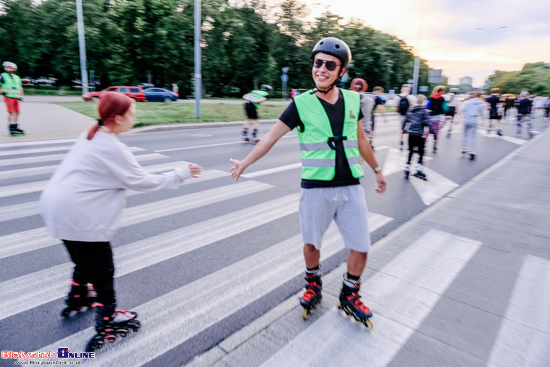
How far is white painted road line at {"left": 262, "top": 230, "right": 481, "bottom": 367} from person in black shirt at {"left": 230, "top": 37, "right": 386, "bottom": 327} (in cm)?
18

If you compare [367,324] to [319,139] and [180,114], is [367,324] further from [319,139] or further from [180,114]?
[180,114]

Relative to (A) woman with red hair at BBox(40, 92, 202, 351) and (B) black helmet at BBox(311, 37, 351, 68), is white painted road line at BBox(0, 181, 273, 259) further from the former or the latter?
(B) black helmet at BBox(311, 37, 351, 68)

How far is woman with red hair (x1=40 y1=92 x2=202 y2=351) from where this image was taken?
7.51 ft

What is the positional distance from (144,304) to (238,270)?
931 millimetres

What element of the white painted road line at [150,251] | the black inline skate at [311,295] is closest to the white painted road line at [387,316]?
the black inline skate at [311,295]

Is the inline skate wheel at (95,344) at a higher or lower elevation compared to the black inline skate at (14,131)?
lower

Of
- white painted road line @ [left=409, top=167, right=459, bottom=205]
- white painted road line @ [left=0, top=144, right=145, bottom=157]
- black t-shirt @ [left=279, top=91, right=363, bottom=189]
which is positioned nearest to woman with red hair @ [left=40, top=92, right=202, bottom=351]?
black t-shirt @ [left=279, top=91, right=363, bottom=189]

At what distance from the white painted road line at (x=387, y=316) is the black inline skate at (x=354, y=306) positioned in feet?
Result: 0.17

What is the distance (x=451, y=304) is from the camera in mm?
3121

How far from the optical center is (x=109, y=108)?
2.35m

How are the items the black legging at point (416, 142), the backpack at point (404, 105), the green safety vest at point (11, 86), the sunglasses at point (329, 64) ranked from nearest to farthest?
the sunglasses at point (329, 64)
the black legging at point (416, 142)
the green safety vest at point (11, 86)
the backpack at point (404, 105)

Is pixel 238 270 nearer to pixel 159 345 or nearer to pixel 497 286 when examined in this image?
pixel 159 345

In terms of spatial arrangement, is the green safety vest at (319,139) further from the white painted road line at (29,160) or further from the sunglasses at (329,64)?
the white painted road line at (29,160)

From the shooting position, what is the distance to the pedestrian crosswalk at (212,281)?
8.42ft
